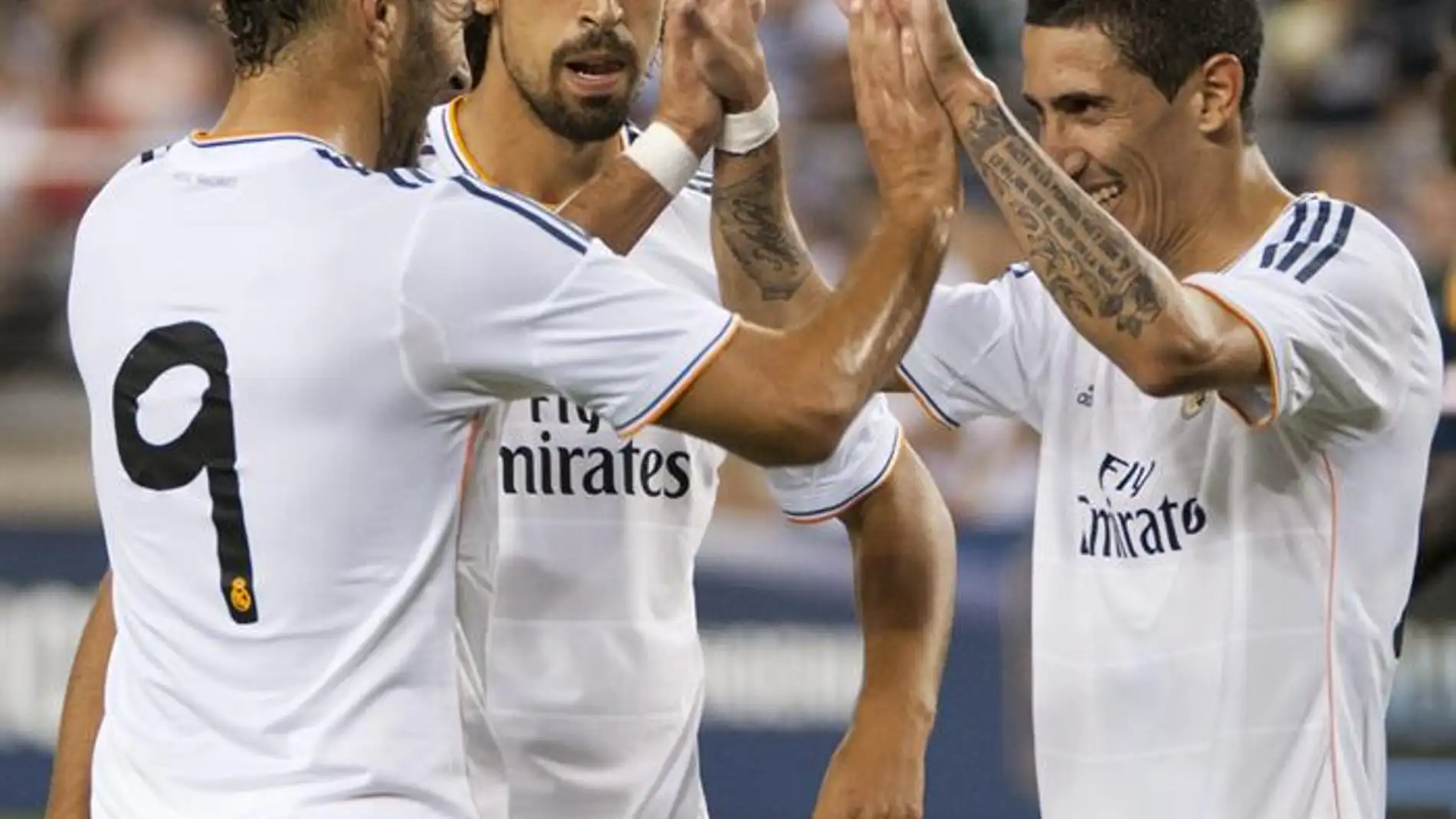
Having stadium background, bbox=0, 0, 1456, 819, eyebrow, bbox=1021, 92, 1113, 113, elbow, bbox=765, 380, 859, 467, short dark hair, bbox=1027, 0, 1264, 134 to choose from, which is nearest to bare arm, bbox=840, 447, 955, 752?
eyebrow, bbox=1021, 92, 1113, 113

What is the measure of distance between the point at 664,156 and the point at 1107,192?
0.69 m

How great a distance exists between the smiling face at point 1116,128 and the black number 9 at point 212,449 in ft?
4.56

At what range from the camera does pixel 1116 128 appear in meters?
4.09

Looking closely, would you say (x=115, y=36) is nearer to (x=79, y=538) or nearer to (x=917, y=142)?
(x=79, y=538)

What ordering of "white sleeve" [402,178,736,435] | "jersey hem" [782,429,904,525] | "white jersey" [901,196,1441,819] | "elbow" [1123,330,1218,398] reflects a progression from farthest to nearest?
"jersey hem" [782,429,904,525], "white jersey" [901,196,1441,819], "elbow" [1123,330,1218,398], "white sleeve" [402,178,736,435]

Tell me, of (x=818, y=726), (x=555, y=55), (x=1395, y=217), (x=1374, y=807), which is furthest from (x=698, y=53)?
(x=1395, y=217)

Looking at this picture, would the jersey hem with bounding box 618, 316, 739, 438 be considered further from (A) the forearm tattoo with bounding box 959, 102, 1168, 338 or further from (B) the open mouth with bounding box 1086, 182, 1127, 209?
(B) the open mouth with bounding box 1086, 182, 1127, 209

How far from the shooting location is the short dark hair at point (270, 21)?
354cm

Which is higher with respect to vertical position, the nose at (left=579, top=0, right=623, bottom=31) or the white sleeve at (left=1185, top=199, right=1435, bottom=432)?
the nose at (left=579, top=0, right=623, bottom=31)

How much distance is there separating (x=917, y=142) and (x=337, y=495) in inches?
37.0

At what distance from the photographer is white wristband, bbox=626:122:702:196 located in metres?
4.04

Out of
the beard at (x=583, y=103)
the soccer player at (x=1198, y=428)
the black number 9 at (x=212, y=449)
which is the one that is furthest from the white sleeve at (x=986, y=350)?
the black number 9 at (x=212, y=449)

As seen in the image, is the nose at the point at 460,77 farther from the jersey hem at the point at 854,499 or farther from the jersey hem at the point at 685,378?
the jersey hem at the point at 854,499

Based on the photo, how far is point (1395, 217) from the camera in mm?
10203
